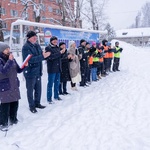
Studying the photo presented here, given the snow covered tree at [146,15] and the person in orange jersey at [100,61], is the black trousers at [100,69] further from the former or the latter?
the snow covered tree at [146,15]

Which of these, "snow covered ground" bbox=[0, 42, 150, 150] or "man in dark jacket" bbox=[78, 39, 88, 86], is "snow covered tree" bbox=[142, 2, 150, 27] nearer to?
"man in dark jacket" bbox=[78, 39, 88, 86]

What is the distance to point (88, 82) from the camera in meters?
8.77

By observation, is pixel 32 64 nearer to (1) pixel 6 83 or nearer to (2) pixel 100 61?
(1) pixel 6 83

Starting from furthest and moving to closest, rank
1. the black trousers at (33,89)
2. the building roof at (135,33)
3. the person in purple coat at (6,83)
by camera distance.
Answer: the building roof at (135,33) < the black trousers at (33,89) < the person in purple coat at (6,83)

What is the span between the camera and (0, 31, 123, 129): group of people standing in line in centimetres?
416

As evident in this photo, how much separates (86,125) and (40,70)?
69.4 inches

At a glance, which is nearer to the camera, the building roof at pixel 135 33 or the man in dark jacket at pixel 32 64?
the man in dark jacket at pixel 32 64

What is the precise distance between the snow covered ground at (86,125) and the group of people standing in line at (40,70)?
0.36 m

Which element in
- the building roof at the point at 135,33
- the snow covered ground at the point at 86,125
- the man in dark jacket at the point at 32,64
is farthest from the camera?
the building roof at the point at 135,33

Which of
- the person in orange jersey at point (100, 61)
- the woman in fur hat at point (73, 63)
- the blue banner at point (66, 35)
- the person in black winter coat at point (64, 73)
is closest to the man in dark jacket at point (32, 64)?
the person in black winter coat at point (64, 73)

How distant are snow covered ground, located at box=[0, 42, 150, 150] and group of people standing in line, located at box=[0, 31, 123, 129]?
1.19ft

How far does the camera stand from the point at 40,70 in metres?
5.19

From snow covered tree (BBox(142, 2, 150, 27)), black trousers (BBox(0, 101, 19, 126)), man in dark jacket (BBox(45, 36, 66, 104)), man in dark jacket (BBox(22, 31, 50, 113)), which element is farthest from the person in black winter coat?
snow covered tree (BBox(142, 2, 150, 27))

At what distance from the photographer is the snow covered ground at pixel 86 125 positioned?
357 cm
